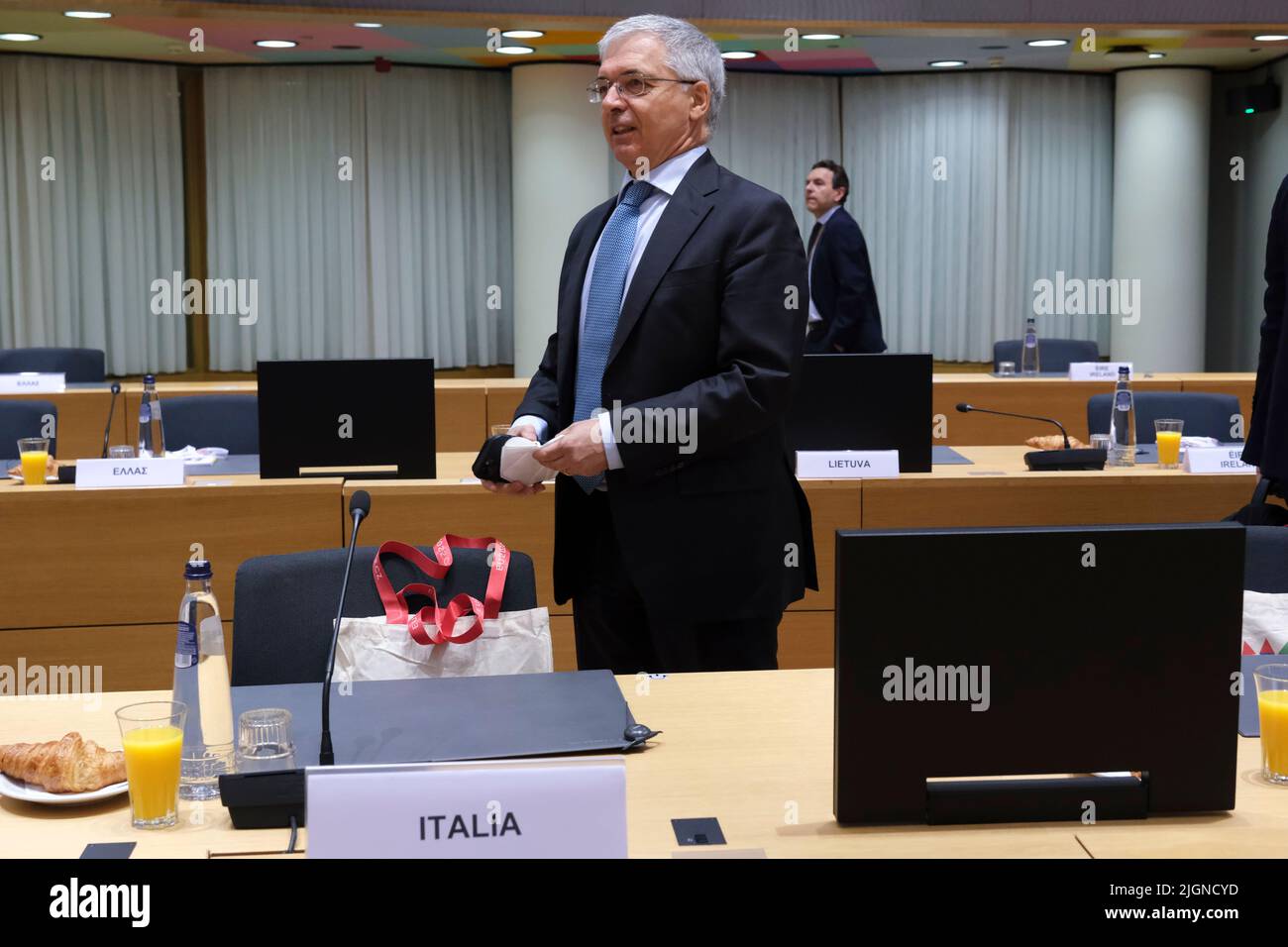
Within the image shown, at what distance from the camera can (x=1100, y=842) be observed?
1367 millimetres

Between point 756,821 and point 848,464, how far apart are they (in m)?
2.19

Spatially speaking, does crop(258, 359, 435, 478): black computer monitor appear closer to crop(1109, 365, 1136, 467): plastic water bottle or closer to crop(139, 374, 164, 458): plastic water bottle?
crop(139, 374, 164, 458): plastic water bottle

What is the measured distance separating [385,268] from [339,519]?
5.13 meters

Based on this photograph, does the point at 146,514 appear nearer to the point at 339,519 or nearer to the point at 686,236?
the point at 339,519

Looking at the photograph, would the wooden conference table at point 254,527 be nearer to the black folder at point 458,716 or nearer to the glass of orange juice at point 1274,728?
the black folder at point 458,716

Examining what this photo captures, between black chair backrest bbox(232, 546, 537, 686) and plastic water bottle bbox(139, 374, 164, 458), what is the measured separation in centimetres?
196

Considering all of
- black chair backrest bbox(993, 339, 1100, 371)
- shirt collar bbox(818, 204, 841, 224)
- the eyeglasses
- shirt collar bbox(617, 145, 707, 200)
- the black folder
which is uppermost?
shirt collar bbox(818, 204, 841, 224)

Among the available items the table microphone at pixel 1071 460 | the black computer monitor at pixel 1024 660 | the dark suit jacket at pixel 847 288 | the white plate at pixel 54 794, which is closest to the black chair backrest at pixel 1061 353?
the dark suit jacket at pixel 847 288

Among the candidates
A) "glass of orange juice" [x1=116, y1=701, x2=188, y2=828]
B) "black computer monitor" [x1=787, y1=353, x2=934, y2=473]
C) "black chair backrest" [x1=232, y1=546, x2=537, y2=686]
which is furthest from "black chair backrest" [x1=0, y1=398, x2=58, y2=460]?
"glass of orange juice" [x1=116, y1=701, x2=188, y2=828]

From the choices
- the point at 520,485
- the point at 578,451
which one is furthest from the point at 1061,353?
the point at 578,451

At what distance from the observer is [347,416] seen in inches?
135

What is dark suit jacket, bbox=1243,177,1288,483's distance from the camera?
291 centimetres
